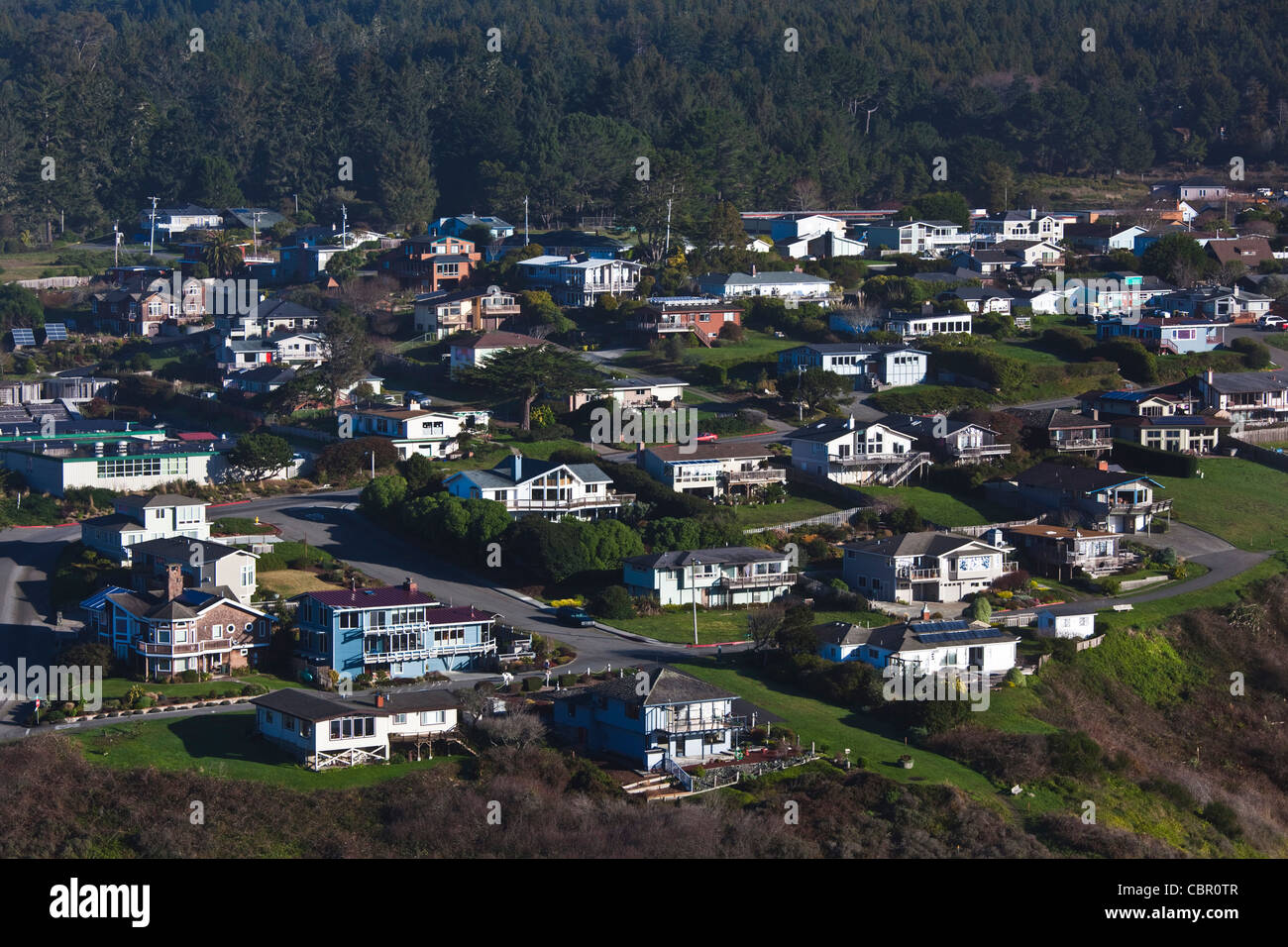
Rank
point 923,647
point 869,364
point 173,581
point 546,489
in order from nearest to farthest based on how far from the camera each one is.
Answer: point 923,647, point 173,581, point 546,489, point 869,364

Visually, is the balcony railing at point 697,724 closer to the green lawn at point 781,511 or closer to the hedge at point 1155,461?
the green lawn at point 781,511

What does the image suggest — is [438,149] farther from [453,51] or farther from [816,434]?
[816,434]

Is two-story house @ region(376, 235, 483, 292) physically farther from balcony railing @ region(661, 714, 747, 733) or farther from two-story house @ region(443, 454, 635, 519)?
balcony railing @ region(661, 714, 747, 733)

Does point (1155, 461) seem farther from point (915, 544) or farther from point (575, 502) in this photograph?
point (575, 502)

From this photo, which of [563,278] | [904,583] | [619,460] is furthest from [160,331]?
[904,583]

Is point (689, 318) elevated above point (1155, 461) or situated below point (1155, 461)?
above

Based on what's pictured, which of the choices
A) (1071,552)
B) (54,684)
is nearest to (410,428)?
(1071,552)
